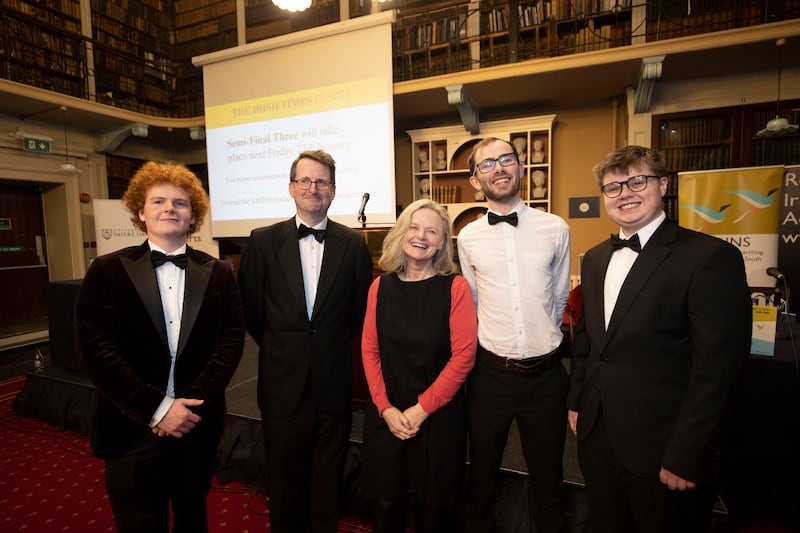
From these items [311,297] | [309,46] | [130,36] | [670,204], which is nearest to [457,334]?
[311,297]

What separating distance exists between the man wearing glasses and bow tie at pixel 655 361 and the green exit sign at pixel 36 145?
24.1ft

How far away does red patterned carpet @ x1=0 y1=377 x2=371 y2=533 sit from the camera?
2092mm

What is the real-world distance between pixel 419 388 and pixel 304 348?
1.58 ft

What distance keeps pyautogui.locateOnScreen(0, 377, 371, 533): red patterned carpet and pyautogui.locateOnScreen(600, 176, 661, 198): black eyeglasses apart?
196cm

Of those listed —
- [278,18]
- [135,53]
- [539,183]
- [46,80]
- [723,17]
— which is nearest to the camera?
[723,17]

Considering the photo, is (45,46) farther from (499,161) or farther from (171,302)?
(499,161)

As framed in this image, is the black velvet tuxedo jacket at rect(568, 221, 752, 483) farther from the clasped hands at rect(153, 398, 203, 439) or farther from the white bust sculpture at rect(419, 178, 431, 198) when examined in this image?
the white bust sculpture at rect(419, 178, 431, 198)

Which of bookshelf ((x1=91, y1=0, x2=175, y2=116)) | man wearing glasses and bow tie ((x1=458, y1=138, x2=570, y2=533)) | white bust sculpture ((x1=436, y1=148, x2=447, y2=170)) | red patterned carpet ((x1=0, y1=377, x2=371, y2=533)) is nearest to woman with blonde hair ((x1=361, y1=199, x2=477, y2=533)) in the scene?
man wearing glasses and bow tie ((x1=458, y1=138, x2=570, y2=533))

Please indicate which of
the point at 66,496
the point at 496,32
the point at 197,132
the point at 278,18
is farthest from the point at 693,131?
the point at 197,132

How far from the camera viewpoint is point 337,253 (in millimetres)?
1671

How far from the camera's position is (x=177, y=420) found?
1365mm

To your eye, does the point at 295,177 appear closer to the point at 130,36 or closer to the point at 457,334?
the point at 457,334

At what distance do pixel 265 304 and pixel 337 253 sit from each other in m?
0.38

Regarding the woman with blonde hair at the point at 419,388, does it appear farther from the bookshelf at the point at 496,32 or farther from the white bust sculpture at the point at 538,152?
the white bust sculpture at the point at 538,152
